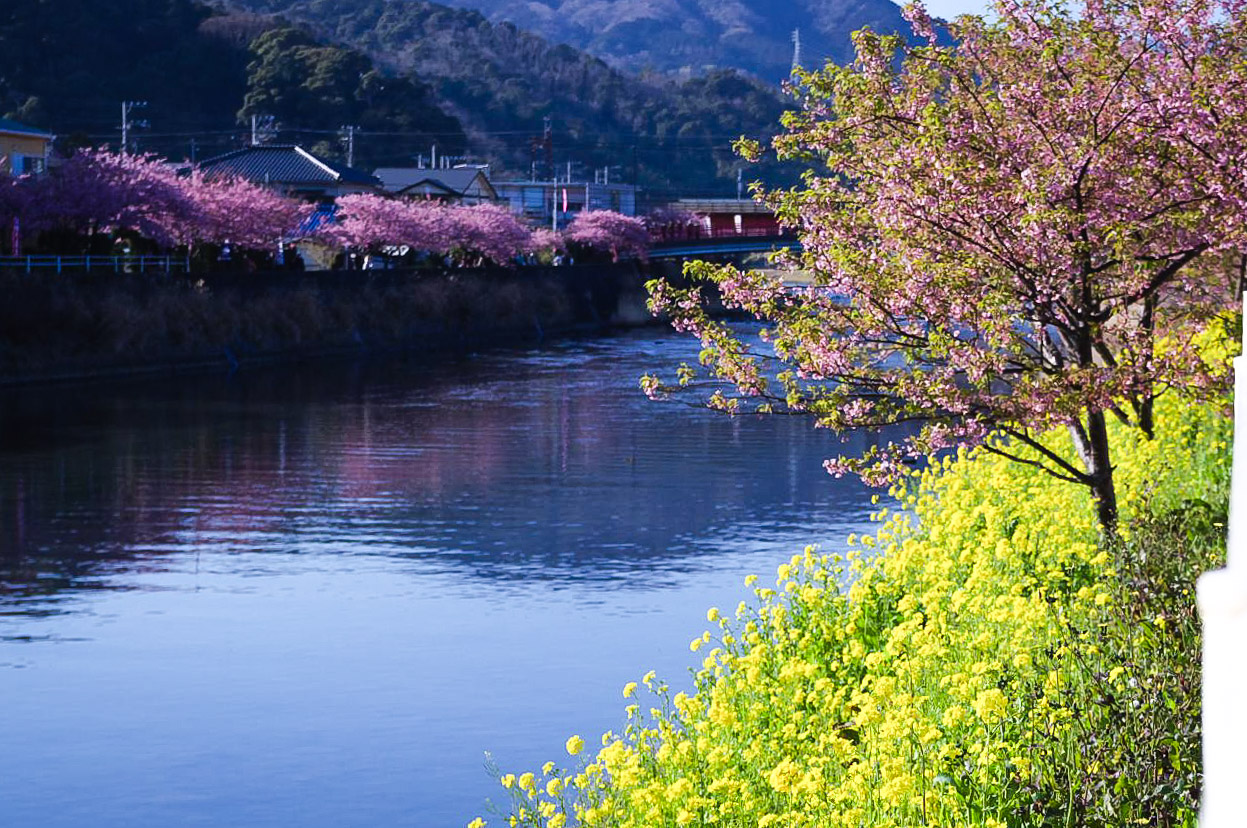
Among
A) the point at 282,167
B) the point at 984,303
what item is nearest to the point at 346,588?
the point at 984,303

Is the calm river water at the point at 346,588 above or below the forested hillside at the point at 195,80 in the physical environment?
below

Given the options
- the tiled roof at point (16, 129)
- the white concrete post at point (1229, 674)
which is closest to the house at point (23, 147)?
the tiled roof at point (16, 129)

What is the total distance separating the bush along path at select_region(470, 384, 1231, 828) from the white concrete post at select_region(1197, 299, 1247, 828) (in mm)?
3951

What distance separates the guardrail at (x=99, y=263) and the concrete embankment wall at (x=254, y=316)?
1.29 metres

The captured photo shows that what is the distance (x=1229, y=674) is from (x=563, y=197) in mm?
112861

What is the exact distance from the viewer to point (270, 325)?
49000mm

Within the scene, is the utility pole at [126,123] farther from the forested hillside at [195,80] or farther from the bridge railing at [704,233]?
the bridge railing at [704,233]

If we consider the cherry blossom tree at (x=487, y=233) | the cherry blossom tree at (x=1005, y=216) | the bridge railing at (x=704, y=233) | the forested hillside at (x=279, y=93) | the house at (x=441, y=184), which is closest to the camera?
the cherry blossom tree at (x=1005, y=216)

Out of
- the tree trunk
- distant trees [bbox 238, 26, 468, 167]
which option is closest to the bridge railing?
distant trees [bbox 238, 26, 468, 167]

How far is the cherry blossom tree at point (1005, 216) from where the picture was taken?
10.1m

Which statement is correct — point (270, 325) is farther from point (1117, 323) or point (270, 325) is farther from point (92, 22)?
point (92, 22)

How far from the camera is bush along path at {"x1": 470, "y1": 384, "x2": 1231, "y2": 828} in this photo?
569 centimetres

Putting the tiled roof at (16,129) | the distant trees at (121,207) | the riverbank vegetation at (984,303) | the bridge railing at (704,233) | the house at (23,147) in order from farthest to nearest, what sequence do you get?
1. the bridge railing at (704,233)
2. the house at (23,147)
3. the tiled roof at (16,129)
4. the distant trees at (121,207)
5. the riverbank vegetation at (984,303)

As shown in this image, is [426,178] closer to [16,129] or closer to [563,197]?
[563,197]
